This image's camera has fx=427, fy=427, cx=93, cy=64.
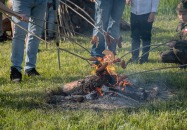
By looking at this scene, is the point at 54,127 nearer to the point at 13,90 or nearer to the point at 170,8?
the point at 13,90

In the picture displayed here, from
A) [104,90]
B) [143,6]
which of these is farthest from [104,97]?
[143,6]

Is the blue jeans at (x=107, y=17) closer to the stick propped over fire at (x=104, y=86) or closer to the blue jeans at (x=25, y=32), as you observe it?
the blue jeans at (x=25, y=32)

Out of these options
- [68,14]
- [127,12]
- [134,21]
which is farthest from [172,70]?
[127,12]

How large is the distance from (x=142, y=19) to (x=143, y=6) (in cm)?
23

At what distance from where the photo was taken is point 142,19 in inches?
264

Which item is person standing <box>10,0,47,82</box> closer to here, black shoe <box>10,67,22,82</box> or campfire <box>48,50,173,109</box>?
black shoe <box>10,67,22,82</box>

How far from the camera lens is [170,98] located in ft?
15.6

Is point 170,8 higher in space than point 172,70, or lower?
higher

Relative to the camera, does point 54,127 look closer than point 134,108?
Yes

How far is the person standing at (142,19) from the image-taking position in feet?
21.6

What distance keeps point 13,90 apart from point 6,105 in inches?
24.5

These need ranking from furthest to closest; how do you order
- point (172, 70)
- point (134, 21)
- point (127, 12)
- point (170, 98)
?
point (127, 12) < point (134, 21) < point (172, 70) < point (170, 98)

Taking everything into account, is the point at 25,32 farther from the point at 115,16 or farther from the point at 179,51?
the point at 179,51

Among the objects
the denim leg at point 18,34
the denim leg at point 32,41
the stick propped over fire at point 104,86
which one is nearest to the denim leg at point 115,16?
the denim leg at point 32,41
